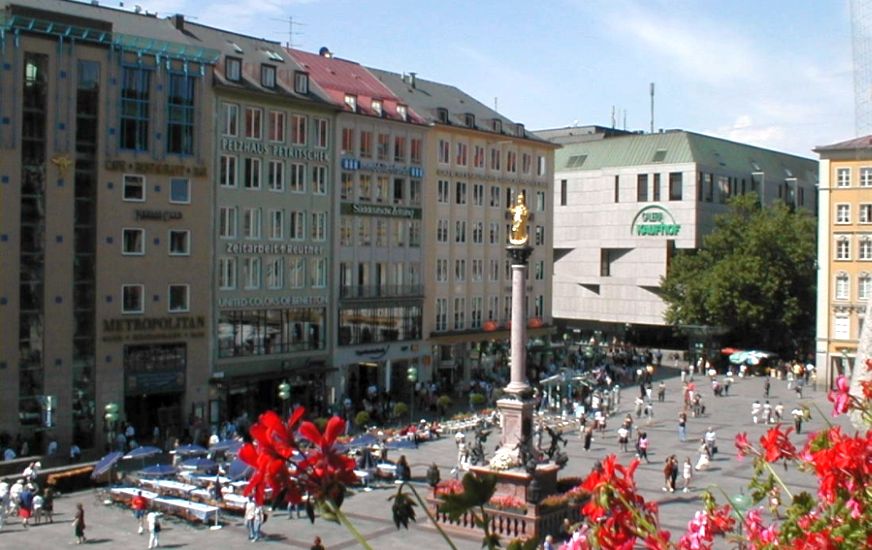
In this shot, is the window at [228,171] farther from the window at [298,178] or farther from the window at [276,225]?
the window at [298,178]

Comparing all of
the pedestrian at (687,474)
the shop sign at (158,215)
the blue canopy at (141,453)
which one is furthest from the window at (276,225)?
the pedestrian at (687,474)

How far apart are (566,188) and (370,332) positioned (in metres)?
39.3

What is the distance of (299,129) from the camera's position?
58.4 meters

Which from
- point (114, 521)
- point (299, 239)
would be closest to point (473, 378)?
point (299, 239)

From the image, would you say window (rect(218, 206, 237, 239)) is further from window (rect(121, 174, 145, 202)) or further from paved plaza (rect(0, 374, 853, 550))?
paved plaza (rect(0, 374, 853, 550))

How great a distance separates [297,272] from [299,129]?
21.7 feet

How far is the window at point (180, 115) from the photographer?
50969 mm

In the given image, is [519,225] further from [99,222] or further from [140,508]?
[99,222]

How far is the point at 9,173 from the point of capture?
45.2 meters

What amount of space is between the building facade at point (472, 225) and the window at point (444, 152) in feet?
0.18

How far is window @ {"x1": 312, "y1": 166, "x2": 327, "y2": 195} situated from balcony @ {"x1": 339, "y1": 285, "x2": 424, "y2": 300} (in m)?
4.87

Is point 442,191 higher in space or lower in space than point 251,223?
higher

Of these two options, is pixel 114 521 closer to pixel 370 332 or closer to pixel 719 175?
pixel 370 332

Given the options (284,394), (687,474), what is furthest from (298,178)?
(687,474)
